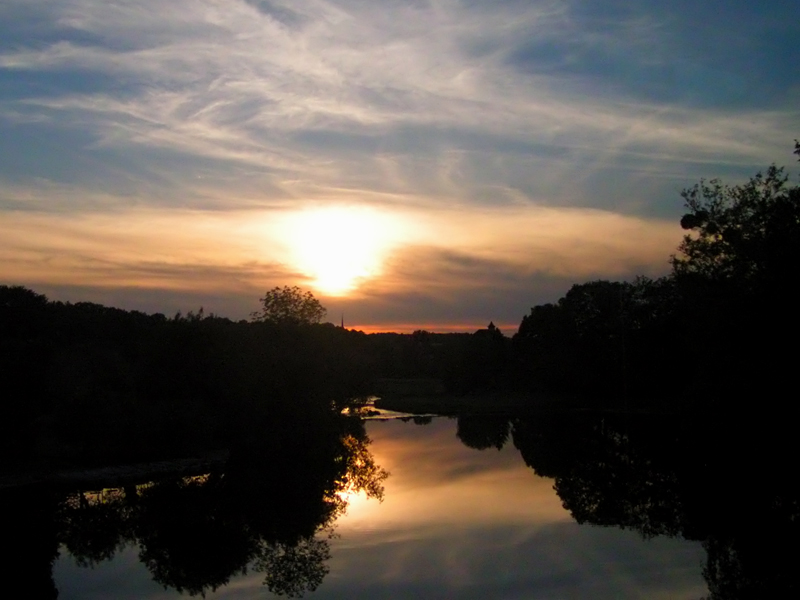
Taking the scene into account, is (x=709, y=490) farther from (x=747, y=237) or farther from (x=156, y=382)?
(x=156, y=382)

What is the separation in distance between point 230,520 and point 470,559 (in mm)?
9489

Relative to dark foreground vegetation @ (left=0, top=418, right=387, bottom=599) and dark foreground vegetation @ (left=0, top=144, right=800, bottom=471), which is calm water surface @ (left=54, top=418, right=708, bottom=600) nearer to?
dark foreground vegetation @ (left=0, top=418, right=387, bottom=599)

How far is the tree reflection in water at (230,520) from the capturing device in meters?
19.0

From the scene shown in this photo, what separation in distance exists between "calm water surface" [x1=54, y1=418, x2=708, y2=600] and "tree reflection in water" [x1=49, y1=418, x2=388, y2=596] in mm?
493

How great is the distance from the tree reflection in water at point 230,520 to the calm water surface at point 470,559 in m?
0.49

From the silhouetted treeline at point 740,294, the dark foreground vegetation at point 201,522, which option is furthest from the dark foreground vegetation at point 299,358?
the dark foreground vegetation at point 201,522

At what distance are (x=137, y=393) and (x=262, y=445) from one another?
7.79 metres

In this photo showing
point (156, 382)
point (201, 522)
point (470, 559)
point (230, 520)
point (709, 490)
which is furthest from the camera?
point (156, 382)

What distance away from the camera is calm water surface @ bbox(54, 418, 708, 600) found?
647 inches

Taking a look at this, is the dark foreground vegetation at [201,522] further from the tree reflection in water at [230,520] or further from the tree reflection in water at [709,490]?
the tree reflection in water at [709,490]

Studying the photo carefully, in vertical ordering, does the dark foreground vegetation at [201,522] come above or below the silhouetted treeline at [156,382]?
below

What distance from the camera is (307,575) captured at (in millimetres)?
18000

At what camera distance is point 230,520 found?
25.3m

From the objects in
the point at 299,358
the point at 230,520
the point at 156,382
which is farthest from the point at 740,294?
the point at 156,382
